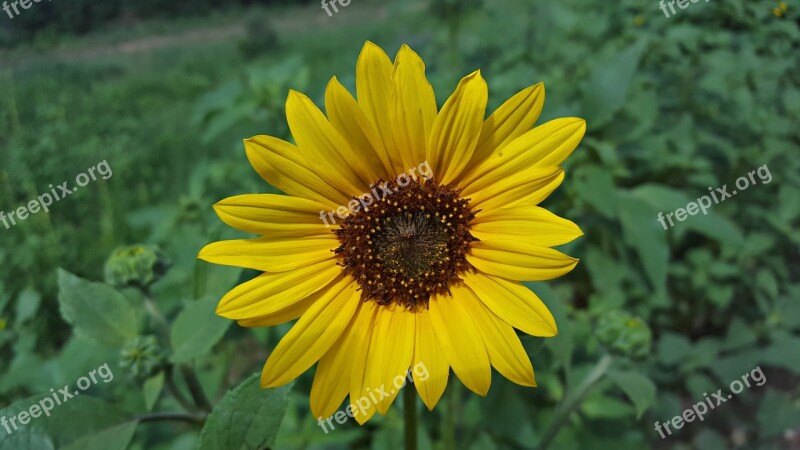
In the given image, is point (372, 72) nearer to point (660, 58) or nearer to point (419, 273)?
point (419, 273)

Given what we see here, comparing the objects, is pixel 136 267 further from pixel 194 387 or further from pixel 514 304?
pixel 514 304

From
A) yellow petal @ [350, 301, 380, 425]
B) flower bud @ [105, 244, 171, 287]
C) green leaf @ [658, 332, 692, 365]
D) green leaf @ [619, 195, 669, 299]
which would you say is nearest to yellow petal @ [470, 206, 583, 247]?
yellow petal @ [350, 301, 380, 425]

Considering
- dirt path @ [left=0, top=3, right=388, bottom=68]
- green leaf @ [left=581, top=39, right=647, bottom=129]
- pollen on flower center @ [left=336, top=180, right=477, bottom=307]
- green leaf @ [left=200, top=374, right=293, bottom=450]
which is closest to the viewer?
green leaf @ [left=200, top=374, right=293, bottom=450]

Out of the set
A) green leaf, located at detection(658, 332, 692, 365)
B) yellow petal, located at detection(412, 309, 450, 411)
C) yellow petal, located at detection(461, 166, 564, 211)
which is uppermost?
yellow petal, located at detection(461, 166, 564, 211)

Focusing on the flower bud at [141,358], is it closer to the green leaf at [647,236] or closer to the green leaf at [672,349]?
the green leaf at [647,236]

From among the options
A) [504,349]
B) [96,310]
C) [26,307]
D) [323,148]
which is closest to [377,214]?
[323,148]

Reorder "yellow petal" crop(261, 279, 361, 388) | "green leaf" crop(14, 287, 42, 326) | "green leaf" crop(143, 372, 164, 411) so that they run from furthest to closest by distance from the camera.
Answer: "green leaf" crop(14, 287, 42, 326) → "green leaf" crop(143, 372, 164, 411) → "yellow petal" crop(261, 279, 361, 388)

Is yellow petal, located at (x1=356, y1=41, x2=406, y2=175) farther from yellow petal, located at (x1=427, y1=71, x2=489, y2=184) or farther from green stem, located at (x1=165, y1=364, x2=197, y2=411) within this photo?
green stem, located at (x1=165, y1=364, x2=197, y2=411)
